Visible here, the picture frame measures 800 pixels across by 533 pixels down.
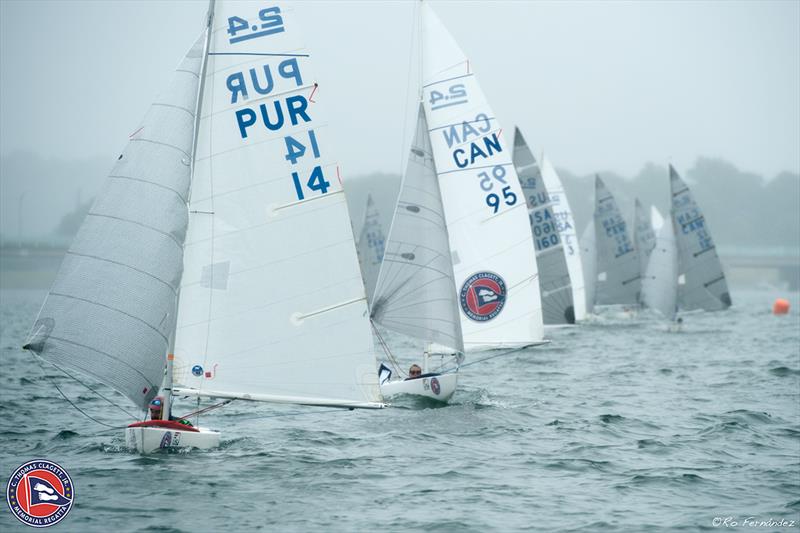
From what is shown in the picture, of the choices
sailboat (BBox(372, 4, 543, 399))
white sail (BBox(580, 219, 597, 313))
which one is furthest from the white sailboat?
white sail (BBox(580, 219, 597, 313))

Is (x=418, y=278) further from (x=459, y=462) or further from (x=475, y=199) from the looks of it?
(x=459, y=462)

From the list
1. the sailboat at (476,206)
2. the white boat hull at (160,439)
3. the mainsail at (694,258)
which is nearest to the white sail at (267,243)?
the white boat hull at (160,439)

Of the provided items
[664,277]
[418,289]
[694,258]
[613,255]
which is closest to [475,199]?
[418,289]

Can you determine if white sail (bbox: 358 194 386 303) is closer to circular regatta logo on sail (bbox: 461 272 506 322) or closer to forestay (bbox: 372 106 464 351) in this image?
circular regatta logo on sail (bbox: 461 272 506 322)

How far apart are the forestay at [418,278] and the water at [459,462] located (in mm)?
1740

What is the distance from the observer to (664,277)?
44.2 meters

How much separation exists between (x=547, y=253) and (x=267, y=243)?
18176 mm

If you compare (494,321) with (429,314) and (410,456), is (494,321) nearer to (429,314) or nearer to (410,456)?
(429,314)

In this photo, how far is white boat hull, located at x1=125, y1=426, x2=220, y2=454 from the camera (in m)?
13.1

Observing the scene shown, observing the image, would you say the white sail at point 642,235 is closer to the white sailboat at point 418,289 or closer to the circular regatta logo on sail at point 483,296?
the circular regatta logo on sail at point 483,296

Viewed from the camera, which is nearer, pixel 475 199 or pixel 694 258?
pixel 475 199

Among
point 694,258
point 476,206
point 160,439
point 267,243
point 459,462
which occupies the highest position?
point 694,258

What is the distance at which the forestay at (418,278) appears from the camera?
19859mm

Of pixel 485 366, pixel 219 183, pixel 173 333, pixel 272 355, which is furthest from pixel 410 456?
pixel 485 366
